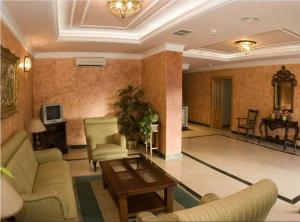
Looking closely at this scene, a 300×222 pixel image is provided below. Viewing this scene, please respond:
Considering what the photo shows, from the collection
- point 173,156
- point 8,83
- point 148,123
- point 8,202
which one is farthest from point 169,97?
point 8,202

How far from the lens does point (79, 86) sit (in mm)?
6109

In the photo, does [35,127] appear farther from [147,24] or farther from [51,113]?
[147,24]

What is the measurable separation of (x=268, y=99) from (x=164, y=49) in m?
3.91

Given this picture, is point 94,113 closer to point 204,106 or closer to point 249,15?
point 249,15

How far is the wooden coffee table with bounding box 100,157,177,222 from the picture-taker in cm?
271

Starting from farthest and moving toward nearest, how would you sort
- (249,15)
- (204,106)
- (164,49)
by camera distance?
(204,106) → (164,49) → (249,15)

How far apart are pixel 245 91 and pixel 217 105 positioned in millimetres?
1552

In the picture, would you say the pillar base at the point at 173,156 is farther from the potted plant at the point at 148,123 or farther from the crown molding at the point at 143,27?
the crown molding at the point at 143,27

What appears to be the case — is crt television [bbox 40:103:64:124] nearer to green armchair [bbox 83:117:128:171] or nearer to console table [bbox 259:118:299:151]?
green armchair [bbox 83:117:128:171]

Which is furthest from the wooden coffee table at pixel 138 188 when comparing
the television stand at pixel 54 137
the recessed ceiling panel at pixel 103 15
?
the television stand at pixel 54 137

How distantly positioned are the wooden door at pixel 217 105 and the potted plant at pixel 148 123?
4456 millimetres

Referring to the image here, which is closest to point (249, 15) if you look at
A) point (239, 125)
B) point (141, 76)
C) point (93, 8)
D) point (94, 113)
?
point (93, 8)

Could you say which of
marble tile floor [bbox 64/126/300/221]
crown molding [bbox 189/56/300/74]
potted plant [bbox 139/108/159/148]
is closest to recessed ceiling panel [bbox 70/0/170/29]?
potted plant [bbox 139/108/159/148]

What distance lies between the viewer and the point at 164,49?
5.02 meters
